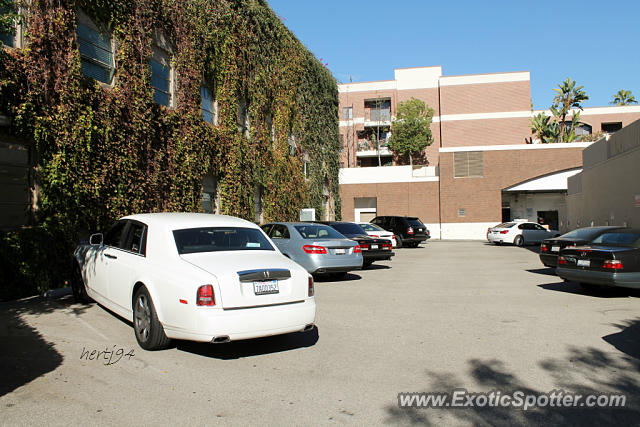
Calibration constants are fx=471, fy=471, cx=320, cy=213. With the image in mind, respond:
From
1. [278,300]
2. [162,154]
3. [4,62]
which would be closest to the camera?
[278,300]

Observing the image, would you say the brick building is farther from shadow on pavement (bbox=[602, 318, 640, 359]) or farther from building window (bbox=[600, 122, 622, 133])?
shadow on pavement (bbox=[602, 318, 640, 359])

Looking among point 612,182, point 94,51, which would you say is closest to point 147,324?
point 94,51

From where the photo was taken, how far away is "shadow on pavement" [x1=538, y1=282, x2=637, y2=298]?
10258mm

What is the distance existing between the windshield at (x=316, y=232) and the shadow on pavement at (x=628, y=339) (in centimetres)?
690

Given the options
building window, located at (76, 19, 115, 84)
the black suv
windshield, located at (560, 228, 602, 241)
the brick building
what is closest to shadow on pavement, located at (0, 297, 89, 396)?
building window, located at (76, 19, 115, 84)

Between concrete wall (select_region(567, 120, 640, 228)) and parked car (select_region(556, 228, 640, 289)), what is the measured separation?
861 cm

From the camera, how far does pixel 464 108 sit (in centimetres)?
5244

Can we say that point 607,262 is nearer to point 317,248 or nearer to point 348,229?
point 317,248

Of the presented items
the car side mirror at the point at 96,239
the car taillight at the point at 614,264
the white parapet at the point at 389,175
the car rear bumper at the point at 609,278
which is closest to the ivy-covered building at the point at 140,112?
the car side mirror at the point at 96,239

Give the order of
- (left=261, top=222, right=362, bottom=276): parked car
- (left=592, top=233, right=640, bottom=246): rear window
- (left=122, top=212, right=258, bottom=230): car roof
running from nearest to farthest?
(left=122, top=212, right=258, bottom=230): car roof, (left=592, top=233, right=640, bottom=246): rear window, (left=261, top=222, right=362, bottom=276): parked car

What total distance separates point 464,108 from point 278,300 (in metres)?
51.2

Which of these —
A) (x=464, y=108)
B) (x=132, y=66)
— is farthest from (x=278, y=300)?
(x=464, y=108)

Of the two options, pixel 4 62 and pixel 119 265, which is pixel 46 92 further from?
pixel 119 265

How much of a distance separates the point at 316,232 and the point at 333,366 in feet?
24.2
